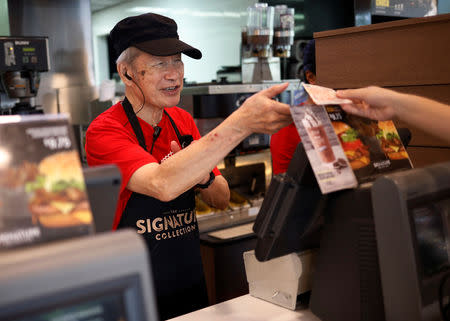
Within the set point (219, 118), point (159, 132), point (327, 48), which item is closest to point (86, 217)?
point (159, 132)

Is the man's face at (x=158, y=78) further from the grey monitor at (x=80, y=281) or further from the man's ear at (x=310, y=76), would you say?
the man's ear at (x=310, y=76)

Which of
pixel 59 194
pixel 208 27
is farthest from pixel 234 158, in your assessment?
pixel 208 27

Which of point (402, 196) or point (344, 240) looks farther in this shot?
point (344, 240)

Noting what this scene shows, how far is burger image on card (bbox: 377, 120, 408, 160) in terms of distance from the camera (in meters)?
1.44

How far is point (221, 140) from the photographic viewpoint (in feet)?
4.88

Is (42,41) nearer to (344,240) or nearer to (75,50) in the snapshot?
(75,50)

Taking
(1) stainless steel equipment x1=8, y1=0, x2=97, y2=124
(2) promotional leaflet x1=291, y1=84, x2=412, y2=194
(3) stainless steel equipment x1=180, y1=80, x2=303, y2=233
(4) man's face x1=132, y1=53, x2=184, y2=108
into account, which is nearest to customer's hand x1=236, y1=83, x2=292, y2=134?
(2) promotional leaflet x1=291, y1=84, x2=412, y2=194

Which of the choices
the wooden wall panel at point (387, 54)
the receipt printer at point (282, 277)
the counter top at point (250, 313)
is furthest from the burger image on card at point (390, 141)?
the wooden wall panel at point (387, 54)

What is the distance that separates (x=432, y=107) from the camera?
1.41m

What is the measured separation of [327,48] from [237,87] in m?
1.51

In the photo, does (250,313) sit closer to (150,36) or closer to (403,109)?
(403,109)

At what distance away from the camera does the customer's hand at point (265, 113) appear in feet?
4.67

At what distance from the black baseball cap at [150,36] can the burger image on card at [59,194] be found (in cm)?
104

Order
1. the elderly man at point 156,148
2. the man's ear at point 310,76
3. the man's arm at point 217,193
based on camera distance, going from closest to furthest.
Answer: the elderly man at point 156,148 < the man's arm at point 217,193 < the man's ear at point 310,76
